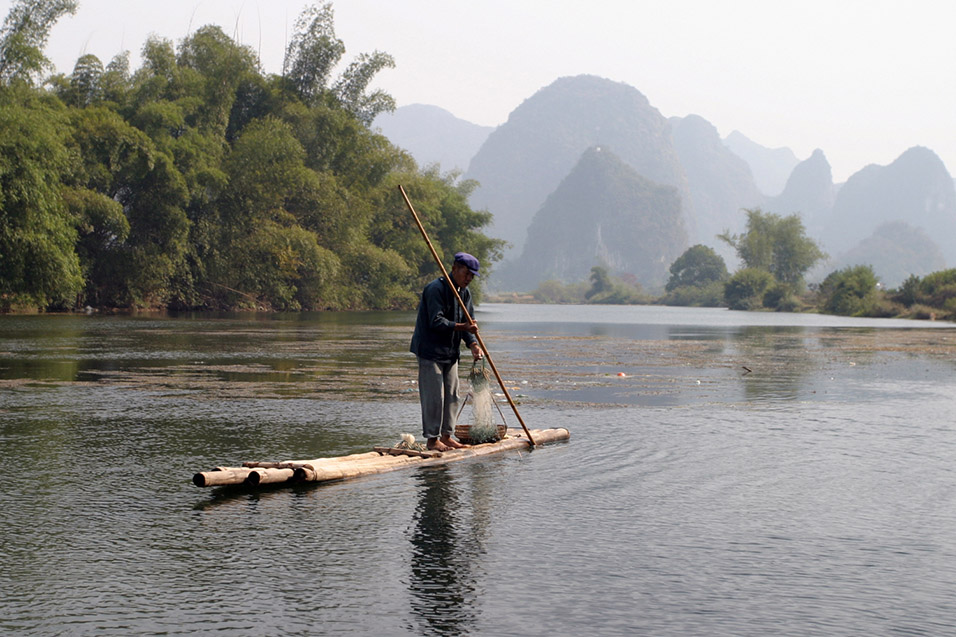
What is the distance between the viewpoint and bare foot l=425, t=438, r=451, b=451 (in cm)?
1003

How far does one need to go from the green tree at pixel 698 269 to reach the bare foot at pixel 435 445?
483 ft

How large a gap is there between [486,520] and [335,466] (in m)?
1.83

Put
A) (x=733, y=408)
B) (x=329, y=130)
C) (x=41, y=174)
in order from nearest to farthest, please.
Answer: (x=733, y=408) → (x=41, y=174) → (x=329, y=130)

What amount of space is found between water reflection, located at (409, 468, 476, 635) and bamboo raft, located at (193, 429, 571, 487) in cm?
65

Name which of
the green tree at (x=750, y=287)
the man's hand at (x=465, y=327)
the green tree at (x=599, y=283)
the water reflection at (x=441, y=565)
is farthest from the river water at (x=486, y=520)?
the green tree at (x=599, y=283)

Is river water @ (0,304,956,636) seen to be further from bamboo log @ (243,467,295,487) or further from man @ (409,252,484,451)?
man @ (409,252,484,451)

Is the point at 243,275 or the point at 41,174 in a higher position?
the point at 41,174

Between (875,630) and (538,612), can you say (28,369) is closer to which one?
(538,612)

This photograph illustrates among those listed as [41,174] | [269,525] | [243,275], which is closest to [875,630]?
[269,525]

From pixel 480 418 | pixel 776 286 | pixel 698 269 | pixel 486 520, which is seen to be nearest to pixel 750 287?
pixel 776 286

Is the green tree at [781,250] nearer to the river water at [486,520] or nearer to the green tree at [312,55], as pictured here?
the green tree at [312,55]

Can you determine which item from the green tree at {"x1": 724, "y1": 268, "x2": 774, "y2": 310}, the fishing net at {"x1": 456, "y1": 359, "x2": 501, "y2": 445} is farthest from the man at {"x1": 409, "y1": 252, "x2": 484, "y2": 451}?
the green tree at {"x1": 724, "y1": 268, "x2": 774, "y2": 310}

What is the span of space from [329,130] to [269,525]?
202 ft

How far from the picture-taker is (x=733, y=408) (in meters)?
15.0
